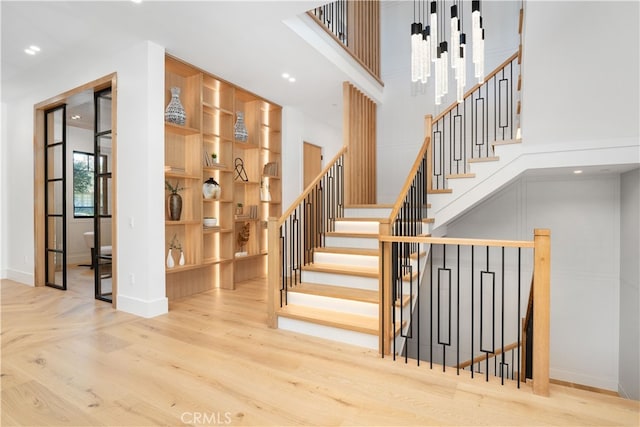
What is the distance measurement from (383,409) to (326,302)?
1446 millimetres

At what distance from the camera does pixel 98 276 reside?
14.4ft

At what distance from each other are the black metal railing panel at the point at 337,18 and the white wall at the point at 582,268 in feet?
11.4

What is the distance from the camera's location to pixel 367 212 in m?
5.01

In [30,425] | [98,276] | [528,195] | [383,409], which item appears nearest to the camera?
[30,425]

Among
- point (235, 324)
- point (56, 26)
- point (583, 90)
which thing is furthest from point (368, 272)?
point (56, 26)

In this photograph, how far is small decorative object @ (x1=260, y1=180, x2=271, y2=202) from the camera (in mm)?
5805

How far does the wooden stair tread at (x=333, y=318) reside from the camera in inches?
117

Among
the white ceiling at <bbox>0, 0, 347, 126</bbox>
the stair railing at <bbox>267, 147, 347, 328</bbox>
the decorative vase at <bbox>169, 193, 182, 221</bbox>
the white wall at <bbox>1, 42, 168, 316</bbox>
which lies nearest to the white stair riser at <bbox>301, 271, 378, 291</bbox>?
the stair railing at <bbox>267, 147, 347, 328</bbox>

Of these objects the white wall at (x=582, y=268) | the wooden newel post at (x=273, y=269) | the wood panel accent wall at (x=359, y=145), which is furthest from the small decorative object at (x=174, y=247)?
the white wall at (x=582, y=268)

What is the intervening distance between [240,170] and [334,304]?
123 inches

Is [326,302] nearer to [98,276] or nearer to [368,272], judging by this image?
[368,272]

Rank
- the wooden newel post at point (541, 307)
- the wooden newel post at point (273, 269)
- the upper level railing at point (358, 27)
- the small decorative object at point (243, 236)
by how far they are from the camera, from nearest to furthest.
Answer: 1. the wooden newel post at point (541, 307)
2. the wooden newel post at point (273, 269)
3. the upper level railing at point (358, 27)
4. the small decorative object at point (243, 236)

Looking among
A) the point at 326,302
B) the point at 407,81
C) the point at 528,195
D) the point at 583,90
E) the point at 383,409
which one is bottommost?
the point at 383,409

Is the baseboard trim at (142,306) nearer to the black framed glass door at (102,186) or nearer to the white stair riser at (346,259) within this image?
the black framed glass door at (102,186)
